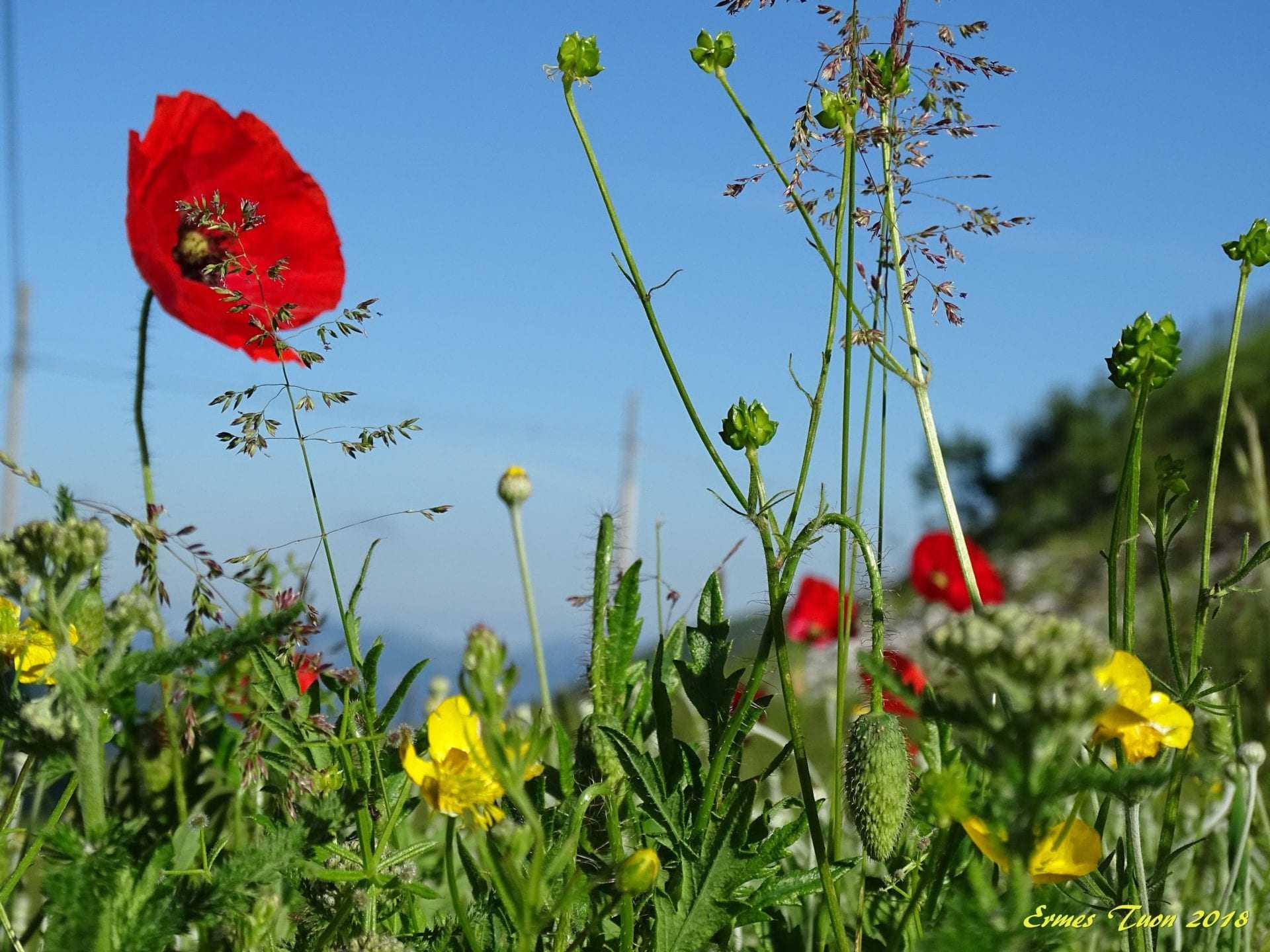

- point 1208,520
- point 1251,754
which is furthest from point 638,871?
point 1251,754

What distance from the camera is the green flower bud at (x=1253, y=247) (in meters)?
1.15

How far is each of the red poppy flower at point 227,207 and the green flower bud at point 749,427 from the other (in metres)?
0.49

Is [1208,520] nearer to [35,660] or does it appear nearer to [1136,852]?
[1136,852]

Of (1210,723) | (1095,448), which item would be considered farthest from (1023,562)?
(1210,723)

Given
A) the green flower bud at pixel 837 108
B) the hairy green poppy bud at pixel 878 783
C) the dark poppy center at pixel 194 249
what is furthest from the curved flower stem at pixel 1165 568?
the dark poppy center at pixel 194 249

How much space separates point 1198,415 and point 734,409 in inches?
493

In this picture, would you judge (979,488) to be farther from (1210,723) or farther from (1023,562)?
(1210,723)

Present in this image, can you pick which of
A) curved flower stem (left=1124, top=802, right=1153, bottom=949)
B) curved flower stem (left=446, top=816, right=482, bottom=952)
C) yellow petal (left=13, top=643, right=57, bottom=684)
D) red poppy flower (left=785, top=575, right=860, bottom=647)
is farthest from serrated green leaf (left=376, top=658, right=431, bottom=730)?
red poppy flower (left=785, top=575, right=860, bottom=647)

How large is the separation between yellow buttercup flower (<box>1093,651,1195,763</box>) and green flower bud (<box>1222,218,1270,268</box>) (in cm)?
43

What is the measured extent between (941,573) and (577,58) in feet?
9.84

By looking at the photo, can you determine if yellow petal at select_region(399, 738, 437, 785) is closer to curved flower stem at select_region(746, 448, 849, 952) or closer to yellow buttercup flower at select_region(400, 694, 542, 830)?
yellow buttercup flower at select_region(400, 694, 542, 830)

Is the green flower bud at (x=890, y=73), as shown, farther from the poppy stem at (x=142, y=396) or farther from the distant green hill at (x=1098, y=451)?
the distant green hill at (x=1098, y=451)

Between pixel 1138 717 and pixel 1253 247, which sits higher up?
pixel 1253 247

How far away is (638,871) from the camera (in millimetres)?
713
